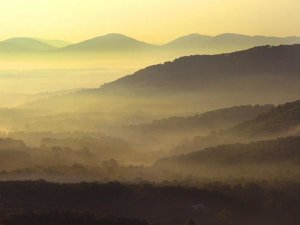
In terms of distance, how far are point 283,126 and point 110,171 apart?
60.4 meters

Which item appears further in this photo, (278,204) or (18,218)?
(278,204)

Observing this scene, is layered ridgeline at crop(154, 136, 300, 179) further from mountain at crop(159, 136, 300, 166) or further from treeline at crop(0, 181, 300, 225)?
treeline at crop(0, 181, 300, 225)

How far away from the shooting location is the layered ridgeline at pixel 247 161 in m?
142

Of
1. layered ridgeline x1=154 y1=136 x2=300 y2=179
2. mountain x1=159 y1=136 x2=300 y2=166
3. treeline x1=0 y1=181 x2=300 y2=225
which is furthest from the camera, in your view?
mountain x1=159 y1=136 x2=300 y2=166

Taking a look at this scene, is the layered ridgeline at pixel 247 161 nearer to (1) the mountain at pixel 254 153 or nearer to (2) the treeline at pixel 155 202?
(1) the mountain at pixel 254 153

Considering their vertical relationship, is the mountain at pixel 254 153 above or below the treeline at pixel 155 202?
above

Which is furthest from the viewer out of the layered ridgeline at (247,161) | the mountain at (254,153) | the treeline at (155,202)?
the mountain at (254,153)

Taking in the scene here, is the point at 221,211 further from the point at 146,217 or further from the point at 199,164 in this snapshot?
the point at 199,164

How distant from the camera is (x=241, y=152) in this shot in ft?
540

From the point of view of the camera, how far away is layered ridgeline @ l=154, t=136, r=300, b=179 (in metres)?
142

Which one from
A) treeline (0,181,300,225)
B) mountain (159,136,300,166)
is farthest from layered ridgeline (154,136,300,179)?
treeline (0,181,300,225)

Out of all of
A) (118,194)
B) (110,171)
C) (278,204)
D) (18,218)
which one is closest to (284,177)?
(278,204)

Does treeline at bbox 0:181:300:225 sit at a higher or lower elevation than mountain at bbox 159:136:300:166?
lower

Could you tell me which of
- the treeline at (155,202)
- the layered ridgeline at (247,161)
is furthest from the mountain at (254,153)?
the treeline at (155,202)
